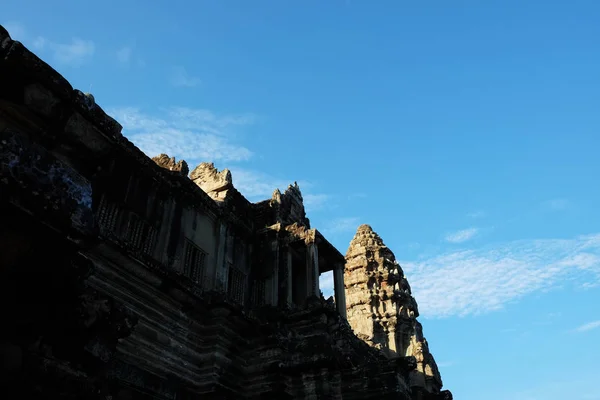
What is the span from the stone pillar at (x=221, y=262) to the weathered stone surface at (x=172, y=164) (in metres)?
1.92

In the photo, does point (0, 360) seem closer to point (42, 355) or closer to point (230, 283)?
point (42, 355)

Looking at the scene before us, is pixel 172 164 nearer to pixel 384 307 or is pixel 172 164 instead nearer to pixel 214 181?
pixel 214 181

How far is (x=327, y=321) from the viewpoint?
14.0m

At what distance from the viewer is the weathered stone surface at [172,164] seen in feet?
50.2

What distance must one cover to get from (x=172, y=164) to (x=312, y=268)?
17.8ft

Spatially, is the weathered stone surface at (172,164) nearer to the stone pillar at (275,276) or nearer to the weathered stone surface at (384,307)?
the stone pillar at (275,276)

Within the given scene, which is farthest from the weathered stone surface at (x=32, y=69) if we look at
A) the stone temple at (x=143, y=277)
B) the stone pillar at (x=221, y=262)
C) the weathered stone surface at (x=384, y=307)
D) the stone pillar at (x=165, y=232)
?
the weathered stone surface at (x=384, y=307)

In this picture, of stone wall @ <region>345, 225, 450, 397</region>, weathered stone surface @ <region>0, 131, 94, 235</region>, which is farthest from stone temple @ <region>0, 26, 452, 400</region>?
stone wall @ <region>345, 225, 450, 397</region>

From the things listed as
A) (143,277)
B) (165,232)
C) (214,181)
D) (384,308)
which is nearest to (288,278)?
(214,181)

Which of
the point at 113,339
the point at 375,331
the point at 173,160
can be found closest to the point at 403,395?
the point at 173,160

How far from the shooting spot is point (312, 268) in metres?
16.2

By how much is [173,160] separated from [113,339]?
12845 millimetres

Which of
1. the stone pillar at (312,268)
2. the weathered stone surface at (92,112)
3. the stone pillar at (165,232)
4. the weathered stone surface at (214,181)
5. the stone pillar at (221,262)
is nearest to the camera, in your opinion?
the weathered stone surface at (92,112)

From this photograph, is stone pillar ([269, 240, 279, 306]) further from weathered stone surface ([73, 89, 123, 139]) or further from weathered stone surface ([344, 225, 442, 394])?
weathered stone surface ([344, 225, 442, 394])
